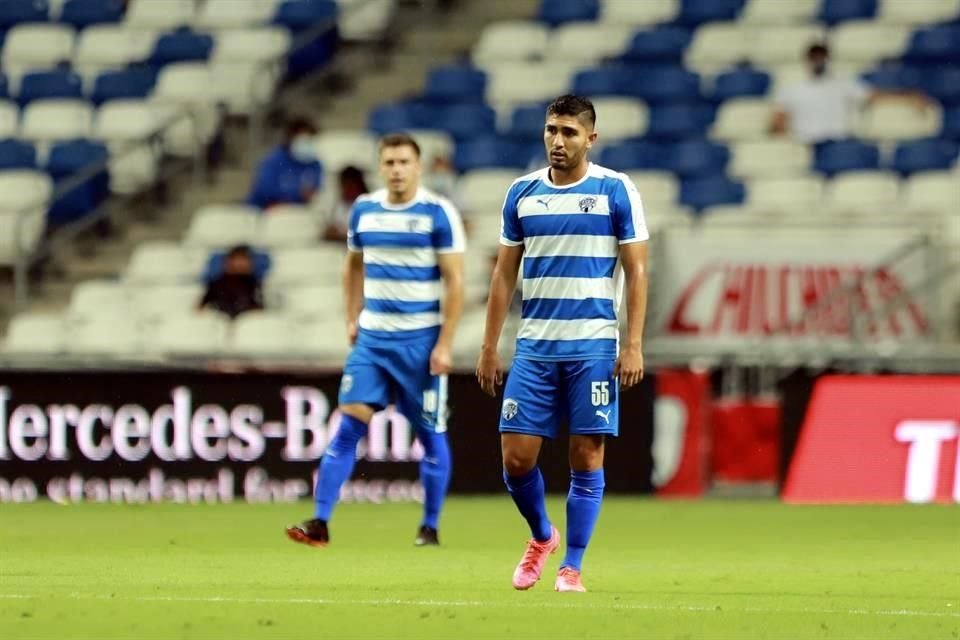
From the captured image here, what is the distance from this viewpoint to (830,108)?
20.3 m

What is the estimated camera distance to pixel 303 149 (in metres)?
20.2

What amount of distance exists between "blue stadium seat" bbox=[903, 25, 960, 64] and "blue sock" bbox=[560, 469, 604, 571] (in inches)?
502

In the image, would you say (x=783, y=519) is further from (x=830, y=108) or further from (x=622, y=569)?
(x=830, y=108)

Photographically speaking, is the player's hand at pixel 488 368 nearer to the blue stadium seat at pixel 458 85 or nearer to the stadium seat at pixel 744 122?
the stadium seat at pixel 744 122

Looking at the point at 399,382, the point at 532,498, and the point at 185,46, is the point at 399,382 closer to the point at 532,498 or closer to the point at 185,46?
the point at 532,498

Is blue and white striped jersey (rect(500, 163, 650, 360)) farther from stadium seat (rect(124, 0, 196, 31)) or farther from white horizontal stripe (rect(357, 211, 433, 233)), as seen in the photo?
stadium seat (rect(124, 0, 196, 31))

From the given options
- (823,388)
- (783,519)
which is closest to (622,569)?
(783,519)

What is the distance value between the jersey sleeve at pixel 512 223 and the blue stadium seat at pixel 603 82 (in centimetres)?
1209

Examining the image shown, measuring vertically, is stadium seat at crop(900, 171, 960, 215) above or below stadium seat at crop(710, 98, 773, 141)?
below

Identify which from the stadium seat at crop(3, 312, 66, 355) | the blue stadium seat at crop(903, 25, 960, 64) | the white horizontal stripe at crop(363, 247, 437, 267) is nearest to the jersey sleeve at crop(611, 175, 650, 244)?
Answer: the white horizontal stripe at crop(363, 247, 437, 267)

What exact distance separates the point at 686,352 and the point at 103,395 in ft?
14.4

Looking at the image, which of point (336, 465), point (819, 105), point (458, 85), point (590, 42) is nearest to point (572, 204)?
point (336, 465)

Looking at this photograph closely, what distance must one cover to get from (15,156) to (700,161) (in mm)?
6756

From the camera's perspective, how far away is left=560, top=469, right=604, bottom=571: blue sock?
370 inches
